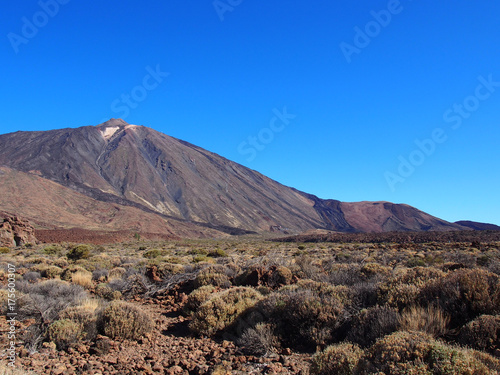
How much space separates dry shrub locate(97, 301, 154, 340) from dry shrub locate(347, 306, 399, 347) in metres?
3.57

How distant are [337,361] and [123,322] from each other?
3.79 metres

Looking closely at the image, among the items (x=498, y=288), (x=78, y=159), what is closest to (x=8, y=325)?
(x=498, y=288)

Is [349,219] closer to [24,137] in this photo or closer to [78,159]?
[78,159]

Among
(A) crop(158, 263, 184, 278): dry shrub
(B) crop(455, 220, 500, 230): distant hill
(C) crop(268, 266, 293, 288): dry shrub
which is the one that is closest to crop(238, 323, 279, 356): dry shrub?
(C) crop(268, 266, 293, 288): dry shrub

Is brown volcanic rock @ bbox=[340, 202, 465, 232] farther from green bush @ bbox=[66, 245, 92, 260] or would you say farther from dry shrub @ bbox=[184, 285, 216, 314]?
dry shrub @ bbox=[184, 285, 216, 314]

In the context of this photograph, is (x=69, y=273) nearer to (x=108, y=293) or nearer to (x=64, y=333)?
(x=108, y=293)

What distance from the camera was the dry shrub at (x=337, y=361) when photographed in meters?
3.50

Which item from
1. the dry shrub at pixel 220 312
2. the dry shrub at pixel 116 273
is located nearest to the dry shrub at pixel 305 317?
the dry shrub at pixel 220 312

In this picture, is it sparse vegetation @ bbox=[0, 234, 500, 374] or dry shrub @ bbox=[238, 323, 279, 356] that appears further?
dry shrub @ bbox=[238, 323, 279, 356]

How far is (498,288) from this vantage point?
4.61 m

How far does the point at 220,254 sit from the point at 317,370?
598 inches

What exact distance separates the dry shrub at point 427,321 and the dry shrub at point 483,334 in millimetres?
264

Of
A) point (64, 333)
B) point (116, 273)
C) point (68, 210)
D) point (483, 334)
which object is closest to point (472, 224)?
point (68, 210)

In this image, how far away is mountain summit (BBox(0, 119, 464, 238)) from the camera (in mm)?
82812
